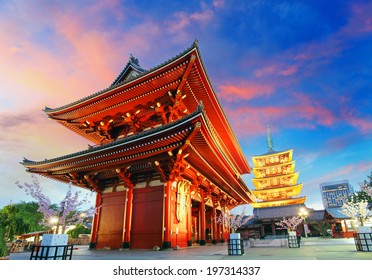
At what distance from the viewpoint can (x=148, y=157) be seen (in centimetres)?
1276

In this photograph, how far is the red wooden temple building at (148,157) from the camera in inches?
474

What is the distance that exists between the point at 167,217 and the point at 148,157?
3.43m

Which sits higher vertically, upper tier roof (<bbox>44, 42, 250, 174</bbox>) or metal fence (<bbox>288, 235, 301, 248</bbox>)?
upper tier roof (<bbox>44, 42, 250, 174</bbox>)

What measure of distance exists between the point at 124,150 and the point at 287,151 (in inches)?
1588

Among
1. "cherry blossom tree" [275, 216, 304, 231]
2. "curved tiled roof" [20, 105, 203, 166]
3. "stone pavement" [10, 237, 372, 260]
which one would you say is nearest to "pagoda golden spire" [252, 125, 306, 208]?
"cherry blossom tree" [275, 216, 304, 231]

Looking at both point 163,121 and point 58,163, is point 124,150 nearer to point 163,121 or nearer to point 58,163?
point 163,121

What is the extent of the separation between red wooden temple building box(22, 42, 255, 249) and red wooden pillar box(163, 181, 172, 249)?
0.05 meters

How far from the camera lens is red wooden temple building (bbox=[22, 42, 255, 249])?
39.5 feet

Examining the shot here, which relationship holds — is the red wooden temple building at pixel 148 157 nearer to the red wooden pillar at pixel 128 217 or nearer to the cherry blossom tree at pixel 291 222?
the red wooden pillar at pixel 128 217

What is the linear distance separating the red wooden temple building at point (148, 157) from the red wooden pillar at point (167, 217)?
51 mm

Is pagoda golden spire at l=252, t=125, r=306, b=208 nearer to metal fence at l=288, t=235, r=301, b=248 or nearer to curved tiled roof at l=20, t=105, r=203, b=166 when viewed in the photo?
metal fence at l=288, t=235, r=301, b=248

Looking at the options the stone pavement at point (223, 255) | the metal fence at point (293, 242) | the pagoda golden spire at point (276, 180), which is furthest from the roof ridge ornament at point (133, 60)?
the pagoda golden spire at point (276, 180)

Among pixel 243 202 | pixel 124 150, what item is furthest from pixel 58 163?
pixel 243 202

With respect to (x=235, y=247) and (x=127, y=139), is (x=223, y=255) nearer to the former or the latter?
(x=235, y=247)
